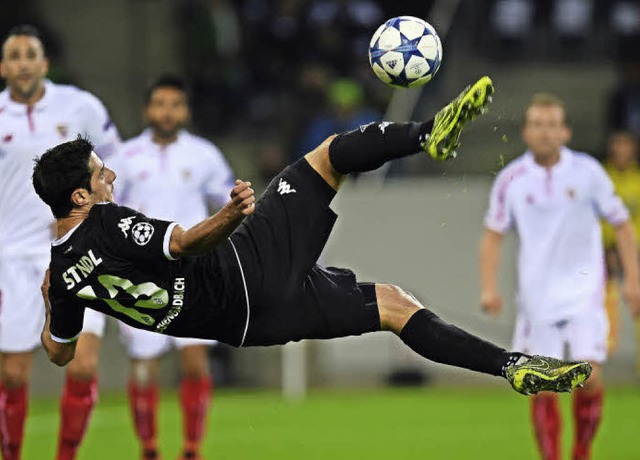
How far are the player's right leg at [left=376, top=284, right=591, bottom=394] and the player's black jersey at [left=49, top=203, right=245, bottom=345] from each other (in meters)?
0.80

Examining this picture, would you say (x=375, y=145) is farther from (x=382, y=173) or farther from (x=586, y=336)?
(x=382, y=173)

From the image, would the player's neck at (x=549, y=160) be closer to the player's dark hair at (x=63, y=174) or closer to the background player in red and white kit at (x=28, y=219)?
the background player in red and white kit at (x=28, y=219)

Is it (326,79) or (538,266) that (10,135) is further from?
(326,79)

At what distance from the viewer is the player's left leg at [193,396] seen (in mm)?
10727

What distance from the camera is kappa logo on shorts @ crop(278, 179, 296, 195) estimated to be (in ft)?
25.8

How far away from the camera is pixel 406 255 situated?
17.0 m

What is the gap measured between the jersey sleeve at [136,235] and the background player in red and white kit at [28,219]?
7.31 ft

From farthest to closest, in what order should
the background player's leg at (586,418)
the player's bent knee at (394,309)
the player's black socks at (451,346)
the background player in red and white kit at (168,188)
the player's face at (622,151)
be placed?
the player's face at (622,151)
the background player in red and white kit at (168,188)
the background player's leg at (586,418)
the player's bent knee at (394,309)
the player's black socks at (451,346)

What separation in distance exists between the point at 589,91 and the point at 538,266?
8149 millimetres

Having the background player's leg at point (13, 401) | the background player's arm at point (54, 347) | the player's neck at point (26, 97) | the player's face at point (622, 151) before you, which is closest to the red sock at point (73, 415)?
the background player's leg at point (13, 401)

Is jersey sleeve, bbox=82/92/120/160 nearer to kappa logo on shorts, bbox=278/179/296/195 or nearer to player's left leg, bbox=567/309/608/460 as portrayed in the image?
kappa logo on shorts, bbox=278/179/296/195

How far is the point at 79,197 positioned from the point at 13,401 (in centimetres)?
232

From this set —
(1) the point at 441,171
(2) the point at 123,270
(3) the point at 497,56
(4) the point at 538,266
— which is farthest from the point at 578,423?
(3) the point at 497,56

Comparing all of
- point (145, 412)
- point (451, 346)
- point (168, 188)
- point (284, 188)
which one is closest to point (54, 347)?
point (284, 188)
